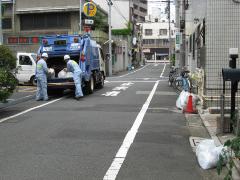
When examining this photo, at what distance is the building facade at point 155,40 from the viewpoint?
125 metres

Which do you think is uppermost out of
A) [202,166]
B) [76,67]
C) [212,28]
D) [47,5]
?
[47,5]

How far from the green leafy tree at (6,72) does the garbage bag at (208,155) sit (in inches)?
265

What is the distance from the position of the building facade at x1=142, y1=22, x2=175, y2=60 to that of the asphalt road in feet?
369

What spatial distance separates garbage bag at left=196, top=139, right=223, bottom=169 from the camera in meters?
6.89

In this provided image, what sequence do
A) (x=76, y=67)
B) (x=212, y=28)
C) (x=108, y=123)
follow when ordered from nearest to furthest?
(x=108, y=123) < (x=212, y=28) < (x=76, y=67)

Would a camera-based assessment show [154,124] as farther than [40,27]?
No

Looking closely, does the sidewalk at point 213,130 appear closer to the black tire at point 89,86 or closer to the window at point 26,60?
the black tire at point 89,86

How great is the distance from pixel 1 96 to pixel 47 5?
31411 millimetres

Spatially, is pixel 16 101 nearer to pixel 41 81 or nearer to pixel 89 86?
pixel 41 81

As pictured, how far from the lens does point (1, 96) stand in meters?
12.2

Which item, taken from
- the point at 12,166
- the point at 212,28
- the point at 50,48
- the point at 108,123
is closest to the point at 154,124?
the point at 108,123

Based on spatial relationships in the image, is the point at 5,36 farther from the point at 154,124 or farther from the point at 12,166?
the point at 12,166

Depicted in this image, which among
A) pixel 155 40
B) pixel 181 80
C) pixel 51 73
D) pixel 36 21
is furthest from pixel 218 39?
pixel 155 40

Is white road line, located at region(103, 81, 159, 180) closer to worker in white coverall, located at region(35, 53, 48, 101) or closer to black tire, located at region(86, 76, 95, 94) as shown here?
worker in white coverall, located at region(35, 53, 48, 101)
